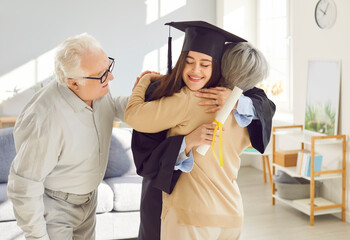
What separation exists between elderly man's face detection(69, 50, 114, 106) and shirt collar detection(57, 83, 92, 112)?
0.9 inches

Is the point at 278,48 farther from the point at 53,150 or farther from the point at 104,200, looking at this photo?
the point at 53,150

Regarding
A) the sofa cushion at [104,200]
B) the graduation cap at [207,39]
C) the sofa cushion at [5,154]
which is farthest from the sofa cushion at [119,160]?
the graduation cap at [207,39]

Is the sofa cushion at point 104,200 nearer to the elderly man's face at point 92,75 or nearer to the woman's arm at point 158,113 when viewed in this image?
the elderly man's face at point 92,75

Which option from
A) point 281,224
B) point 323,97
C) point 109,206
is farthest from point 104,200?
point 323,97

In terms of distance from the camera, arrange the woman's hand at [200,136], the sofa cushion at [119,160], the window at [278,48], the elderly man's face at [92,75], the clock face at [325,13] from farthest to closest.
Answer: the window at [278,48] → the clock face at [325,13] → the sofa cushion at [119,160] → the elderly man's face at [92,75] → the woman's hand at [200,136]

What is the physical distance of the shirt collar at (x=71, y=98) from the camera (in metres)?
1.89

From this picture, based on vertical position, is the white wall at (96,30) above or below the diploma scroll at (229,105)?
above

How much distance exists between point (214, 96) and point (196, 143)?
0.19 meters

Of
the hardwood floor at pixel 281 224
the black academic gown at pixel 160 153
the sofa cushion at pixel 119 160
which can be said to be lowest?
the hardwood floor at pixel 281 224

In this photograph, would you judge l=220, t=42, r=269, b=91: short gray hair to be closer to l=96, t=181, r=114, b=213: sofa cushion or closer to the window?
l=96, t=181, r=114, b=213: sofa cushion

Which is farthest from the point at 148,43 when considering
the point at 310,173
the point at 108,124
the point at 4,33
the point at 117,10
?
the point at 108,124

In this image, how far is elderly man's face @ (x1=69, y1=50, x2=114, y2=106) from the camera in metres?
1.85

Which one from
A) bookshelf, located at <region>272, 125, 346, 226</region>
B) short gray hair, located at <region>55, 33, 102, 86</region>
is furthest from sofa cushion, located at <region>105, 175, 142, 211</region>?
short gray hair, located at <region>55, 33, 102, 86</region>

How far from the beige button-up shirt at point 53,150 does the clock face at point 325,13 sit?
3024 mm
